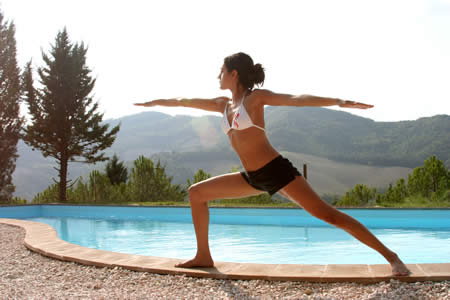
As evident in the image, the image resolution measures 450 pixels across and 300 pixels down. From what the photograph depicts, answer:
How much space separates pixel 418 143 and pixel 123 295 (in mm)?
57628

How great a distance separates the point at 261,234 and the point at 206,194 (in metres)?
4.80

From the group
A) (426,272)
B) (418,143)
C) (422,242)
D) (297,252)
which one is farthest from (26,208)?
(418,143)

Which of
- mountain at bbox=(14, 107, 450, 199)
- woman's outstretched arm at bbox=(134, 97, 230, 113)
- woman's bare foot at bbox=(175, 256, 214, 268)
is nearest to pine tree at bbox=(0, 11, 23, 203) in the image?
woman's outstretched arm at bbox=(134, 97, 230, 113)

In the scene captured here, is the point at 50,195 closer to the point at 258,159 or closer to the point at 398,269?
the point at 258,159

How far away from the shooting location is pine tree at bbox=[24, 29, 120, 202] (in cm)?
1509

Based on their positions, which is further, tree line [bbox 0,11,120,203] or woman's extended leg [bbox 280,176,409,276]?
tree line [bbox 0,11,120,203]

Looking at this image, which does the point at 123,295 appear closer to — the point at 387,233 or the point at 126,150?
the point at 387,233

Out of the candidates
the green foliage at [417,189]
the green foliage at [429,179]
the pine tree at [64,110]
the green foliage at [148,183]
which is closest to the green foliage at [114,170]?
the pine tree at [64,110]

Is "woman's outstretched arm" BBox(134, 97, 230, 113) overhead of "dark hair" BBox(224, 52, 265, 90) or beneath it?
beneath

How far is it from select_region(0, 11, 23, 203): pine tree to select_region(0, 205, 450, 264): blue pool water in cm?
432

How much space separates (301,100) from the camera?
2.58 metres

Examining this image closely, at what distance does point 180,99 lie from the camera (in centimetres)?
333

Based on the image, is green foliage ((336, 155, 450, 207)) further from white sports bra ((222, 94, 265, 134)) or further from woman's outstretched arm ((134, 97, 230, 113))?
white sports bra ((222, 94, 265, 134))

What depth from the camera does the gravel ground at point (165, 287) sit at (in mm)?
2523
